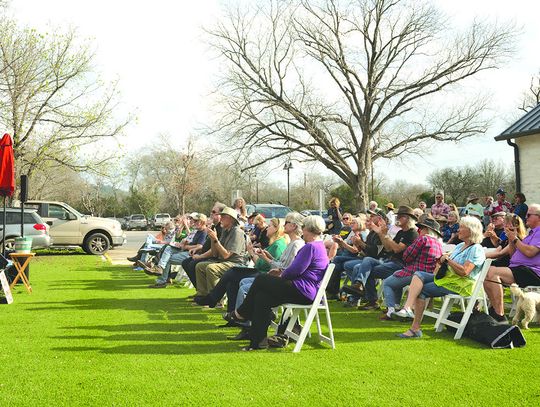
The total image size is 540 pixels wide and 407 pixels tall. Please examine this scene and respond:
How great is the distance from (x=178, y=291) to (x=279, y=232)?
3.91 metres

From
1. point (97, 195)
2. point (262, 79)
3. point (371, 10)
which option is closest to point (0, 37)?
point (262, 79)

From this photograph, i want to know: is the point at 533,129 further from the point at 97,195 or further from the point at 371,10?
the point at 97,195

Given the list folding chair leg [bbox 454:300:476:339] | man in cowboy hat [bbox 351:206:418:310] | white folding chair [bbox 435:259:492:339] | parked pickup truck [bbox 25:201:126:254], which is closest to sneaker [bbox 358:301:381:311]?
man in cowboy hat [bbox 351:206:418:310]

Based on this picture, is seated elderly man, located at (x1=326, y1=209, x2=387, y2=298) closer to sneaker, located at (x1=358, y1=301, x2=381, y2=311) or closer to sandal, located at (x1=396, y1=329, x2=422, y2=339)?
sneaker, located at (x1=358, y1=301, x2=381, y2=311)

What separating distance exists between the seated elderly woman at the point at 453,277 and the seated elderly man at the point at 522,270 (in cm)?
54

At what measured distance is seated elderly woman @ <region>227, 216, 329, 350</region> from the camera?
19.9 ft

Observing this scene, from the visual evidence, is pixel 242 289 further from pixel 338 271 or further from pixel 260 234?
pixel 338 271

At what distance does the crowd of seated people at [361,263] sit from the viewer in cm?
616

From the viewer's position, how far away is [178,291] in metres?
11.1

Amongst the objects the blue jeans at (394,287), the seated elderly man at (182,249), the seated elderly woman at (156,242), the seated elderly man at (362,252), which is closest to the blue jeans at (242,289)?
the blue jeans at (394,287)

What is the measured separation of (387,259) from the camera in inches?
346

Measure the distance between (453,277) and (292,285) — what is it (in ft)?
6.37

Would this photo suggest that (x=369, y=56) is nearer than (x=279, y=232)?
No

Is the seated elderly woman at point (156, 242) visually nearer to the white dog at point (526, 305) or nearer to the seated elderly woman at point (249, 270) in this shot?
the seated elderly woman at point (249, 270)
